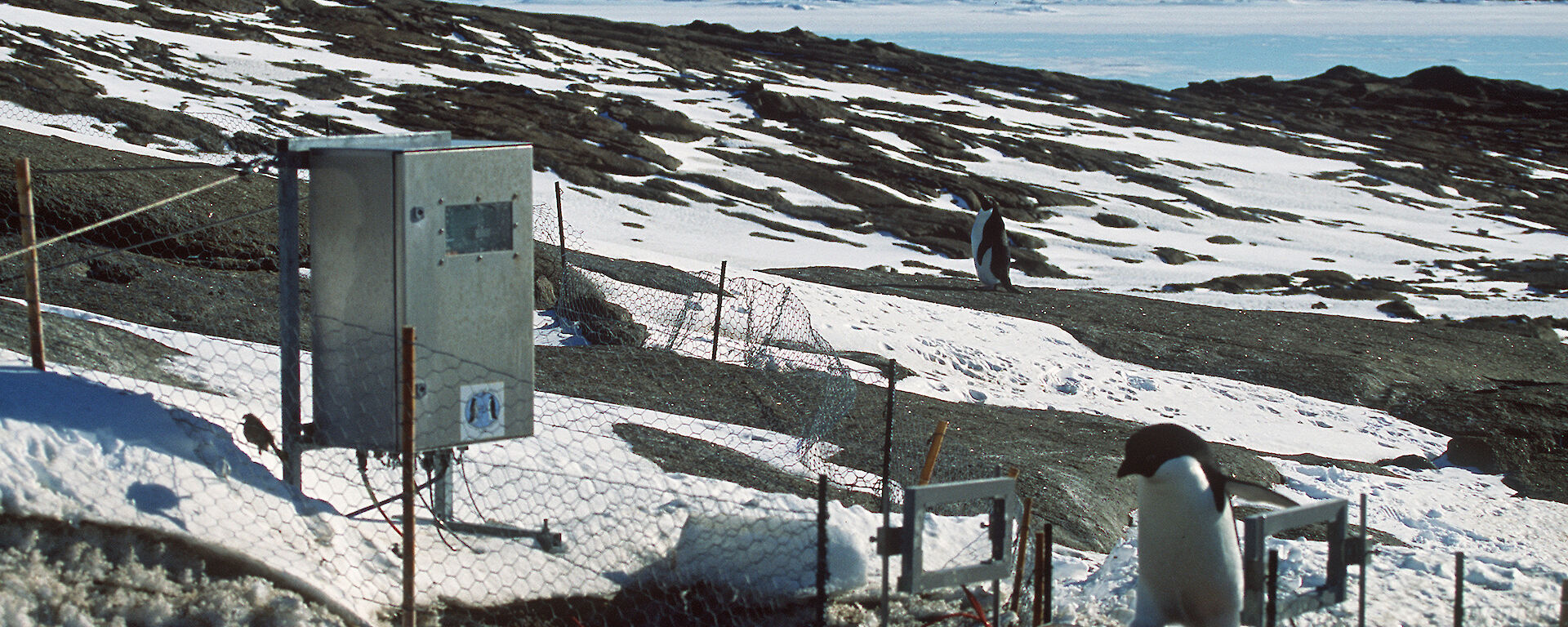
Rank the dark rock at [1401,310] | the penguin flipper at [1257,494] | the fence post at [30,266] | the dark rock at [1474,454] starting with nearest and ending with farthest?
1. the fence post at [30,266]
2. the penguin flipper at [1257,494]
3. the dark rock at [1474,454]
4. the dark rock at [1401,310]

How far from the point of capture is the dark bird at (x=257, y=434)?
15.6ft

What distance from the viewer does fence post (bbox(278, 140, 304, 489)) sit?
458 centimetres

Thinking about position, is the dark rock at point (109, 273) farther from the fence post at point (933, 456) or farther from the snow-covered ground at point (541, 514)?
the fence post at point (933, 456)

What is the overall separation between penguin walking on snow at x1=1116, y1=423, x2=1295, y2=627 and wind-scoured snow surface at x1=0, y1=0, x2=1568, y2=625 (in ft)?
1.30

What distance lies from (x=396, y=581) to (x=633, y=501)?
1566 mm

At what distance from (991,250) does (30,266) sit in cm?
1647

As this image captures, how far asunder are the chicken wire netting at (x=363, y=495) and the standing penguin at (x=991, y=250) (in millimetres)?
11297

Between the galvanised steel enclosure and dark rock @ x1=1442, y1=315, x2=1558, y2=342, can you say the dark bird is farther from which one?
dark rock @ x1=1442, y1=315, x2=1558, y2=342

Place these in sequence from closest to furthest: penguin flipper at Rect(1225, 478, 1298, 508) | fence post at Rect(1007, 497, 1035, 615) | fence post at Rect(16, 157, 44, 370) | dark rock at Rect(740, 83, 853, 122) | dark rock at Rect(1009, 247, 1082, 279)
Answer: fence post at Rect(16, 157, 44, 370), fence post at Rect(1007, 497, 1035, 615), penguin flipper at Rect(1225, 478, 1298, 508), dark rock at Rect(1009, 247, 1082, 279), dark rock at Rect(740, 83, 853, 122)

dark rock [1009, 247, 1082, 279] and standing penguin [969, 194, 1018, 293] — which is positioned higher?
standing penguin [969, 194, 1018, 293]

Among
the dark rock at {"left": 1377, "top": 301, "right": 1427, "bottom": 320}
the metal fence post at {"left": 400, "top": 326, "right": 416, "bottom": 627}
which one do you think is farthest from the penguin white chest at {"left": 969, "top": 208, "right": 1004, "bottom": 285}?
the metal fence post at {"left": 400, "top": 326, "right": 416, "bottom": 627}

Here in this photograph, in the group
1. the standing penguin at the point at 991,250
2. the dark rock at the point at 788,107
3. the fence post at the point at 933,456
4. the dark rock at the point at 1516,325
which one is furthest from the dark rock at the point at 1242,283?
the fence post at the point at 933,456

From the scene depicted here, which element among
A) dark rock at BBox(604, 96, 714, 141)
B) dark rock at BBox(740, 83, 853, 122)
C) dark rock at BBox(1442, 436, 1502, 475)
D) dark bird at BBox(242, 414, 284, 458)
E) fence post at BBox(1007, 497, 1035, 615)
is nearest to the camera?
dark bird at BBox(242, 414, 284, 458)

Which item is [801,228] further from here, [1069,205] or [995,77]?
[995,77]
